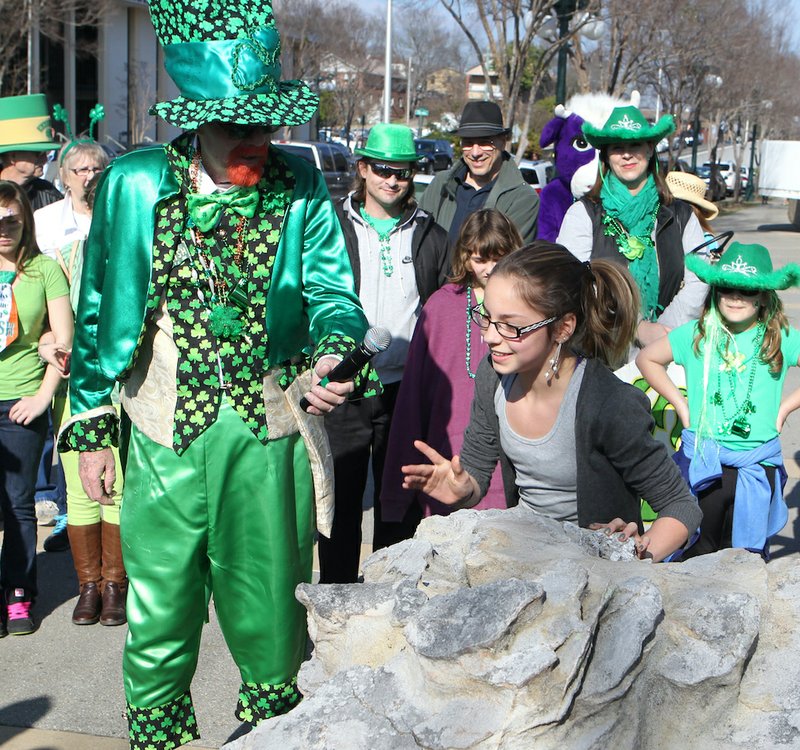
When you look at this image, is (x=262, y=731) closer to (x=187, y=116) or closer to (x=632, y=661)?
(x=632, y=661)

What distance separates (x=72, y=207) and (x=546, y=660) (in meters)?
4.03

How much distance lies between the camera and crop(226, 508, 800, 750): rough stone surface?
1.90 m

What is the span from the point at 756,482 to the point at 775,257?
1697cm

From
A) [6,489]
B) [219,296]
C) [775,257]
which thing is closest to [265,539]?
[219,296]

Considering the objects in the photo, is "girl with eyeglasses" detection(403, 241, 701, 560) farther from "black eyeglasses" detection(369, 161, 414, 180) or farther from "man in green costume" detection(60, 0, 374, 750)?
"black eyeglasses" detection(369, 161, 414, 180)

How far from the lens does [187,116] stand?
279 centimetres

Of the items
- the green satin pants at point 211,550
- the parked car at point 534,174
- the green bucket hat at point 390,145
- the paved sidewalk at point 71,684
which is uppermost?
the green bucket hat at point 390,145

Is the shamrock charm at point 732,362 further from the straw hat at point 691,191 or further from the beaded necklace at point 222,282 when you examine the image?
the beaded necklace at point 222,282

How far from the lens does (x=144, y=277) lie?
2.90 m

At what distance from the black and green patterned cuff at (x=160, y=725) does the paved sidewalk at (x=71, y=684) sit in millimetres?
494

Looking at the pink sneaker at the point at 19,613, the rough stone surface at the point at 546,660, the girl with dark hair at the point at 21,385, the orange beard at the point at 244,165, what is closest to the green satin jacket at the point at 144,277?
the orange beard at the point at 244,165

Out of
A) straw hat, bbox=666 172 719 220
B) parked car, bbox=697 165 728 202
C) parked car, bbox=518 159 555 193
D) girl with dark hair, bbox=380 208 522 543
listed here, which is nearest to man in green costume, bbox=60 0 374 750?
girl with dark hair, bbox=380 208 522 543

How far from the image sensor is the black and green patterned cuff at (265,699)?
10.3 ft

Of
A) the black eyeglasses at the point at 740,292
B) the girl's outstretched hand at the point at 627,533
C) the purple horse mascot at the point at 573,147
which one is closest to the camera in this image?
the girl's outstretched hand at the point at 627,533
